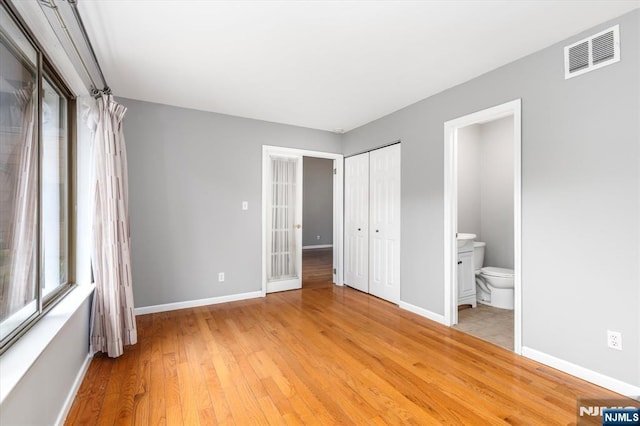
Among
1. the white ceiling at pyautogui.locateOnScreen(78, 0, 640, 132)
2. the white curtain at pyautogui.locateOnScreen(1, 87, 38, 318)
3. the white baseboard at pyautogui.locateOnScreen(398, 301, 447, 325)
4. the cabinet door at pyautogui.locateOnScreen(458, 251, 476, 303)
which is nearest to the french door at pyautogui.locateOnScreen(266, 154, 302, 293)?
the white ceiling at pyautogui.locateOnScreen(78, 0, 640, 132)

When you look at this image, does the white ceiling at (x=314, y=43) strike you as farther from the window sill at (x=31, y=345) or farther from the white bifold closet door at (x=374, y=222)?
the window sill at (x=31, y=345)

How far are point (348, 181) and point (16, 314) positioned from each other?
4.06 meters

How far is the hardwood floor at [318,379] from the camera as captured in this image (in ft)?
Result: 5.95

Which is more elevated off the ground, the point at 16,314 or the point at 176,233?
the point at 176,233

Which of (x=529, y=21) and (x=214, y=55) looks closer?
(x=529, y=21)

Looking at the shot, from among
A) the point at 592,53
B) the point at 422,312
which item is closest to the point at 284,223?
the point at 422,312

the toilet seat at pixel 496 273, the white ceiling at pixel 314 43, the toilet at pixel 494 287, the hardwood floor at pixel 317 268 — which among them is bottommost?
the hardwood floor at pixel 317 268

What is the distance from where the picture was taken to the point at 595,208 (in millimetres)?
2139

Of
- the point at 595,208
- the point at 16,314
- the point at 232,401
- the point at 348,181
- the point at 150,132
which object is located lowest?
the point at 232,401

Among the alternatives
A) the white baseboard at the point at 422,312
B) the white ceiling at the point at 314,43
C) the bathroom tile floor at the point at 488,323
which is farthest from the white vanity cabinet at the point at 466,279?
the white ceiling at the point at 314,43

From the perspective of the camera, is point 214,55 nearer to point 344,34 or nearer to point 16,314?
point 344,34

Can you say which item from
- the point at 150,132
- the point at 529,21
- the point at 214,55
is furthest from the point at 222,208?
the point at 529,21

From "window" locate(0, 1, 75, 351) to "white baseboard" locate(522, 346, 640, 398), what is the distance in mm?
3490

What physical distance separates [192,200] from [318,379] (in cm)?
270
